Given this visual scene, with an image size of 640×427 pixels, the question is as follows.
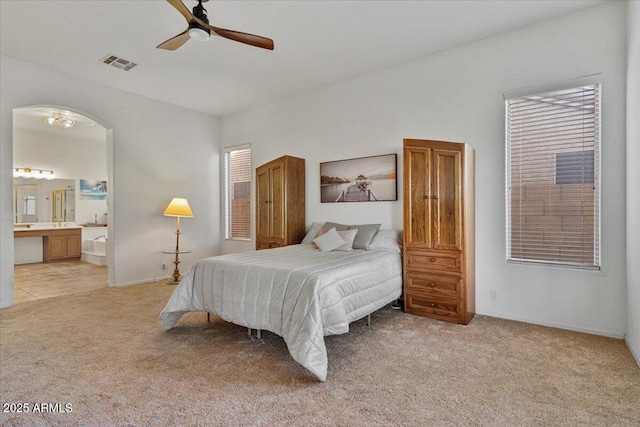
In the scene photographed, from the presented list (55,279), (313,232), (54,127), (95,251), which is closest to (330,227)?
(313,232)

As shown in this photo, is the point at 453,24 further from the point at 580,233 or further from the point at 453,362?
the point at 453,362

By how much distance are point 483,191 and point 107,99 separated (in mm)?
5426

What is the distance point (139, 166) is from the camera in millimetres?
5438

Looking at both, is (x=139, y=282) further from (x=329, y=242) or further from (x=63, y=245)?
(x=63, y=245)

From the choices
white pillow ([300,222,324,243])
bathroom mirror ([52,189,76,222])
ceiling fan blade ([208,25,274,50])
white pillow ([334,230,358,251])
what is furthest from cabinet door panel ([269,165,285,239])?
bathroom mirror ([52,189,76,222])

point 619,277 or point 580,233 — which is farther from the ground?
point 580,233

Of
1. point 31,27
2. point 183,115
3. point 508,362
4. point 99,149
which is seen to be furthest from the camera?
point 99,149

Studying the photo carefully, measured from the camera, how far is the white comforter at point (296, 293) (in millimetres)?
2398

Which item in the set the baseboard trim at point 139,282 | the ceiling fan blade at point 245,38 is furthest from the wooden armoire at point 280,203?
the ceiling fan blade at point 245,38

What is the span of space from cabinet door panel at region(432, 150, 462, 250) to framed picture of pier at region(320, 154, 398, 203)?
879mm

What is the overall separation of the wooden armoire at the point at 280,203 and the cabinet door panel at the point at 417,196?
6.25ft

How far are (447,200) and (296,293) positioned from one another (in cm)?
196

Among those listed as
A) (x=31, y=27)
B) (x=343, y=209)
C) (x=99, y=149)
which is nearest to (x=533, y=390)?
(x=343, y=209)

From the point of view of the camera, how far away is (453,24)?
3428 mm
